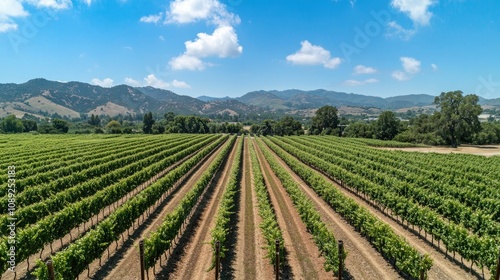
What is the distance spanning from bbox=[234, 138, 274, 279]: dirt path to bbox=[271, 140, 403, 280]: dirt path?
4549 mm

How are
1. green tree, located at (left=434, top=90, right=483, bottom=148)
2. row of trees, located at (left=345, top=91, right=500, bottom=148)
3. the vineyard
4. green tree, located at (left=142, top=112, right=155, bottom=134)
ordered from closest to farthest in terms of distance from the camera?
the vineyard → green tree, located at (left=434, top=90, right=483, bottom=148) → row of trees, located at (left=345, top=91, right=500, bottom=148) → green tree, located at (left=142, top=112, right=155, bottom=134)

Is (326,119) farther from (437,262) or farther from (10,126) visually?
(10,126)

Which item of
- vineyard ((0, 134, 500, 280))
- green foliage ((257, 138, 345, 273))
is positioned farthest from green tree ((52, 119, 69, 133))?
green foliage ((257, 138, 345, 273))

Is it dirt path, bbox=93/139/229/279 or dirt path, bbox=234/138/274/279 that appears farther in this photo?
dirt path, bbox=234/138/274/279

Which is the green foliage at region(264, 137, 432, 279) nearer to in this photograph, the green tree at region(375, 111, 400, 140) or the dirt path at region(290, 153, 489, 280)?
the dirt path at region(290, 153, 489, 280)

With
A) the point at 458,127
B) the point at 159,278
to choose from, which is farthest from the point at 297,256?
the point at 458,127

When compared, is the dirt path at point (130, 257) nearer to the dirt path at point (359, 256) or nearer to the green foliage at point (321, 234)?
the green foliage at point (321, 234)

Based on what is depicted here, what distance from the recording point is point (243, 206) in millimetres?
25656

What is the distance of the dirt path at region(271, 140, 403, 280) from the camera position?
14531mm

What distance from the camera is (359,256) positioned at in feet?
53.9

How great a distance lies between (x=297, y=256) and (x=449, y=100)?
80.3m

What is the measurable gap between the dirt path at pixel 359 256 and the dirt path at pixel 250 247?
455 centimetres

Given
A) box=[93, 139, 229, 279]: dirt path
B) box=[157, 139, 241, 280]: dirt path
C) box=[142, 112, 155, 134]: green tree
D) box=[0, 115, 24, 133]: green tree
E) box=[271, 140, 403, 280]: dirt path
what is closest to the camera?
box=[93, 139, 229, 279]: dirt path

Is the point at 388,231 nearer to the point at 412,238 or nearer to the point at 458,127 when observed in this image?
the point at 412,238
